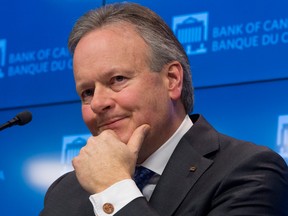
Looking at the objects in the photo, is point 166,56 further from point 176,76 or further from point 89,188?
point 89,188

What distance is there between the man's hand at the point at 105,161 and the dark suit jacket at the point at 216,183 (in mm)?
122

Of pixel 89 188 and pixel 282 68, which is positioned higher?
pixel 282 68

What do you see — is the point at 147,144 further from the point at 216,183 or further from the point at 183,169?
the point at 216,183

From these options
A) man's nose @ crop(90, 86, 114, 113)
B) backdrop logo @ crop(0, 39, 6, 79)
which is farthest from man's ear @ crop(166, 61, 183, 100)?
backdrop logo @ crop(0, 39, 6, 79)

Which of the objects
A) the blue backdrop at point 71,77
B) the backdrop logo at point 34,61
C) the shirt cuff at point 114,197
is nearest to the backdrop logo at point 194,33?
the blue backdrop at point 71,77

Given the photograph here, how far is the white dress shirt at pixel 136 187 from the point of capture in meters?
2.14

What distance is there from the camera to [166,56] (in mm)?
2566

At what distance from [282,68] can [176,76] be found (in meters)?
1.09

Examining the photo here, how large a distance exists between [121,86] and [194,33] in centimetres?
138

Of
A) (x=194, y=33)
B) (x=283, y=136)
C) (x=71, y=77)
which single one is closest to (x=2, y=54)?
(x=71, y=77)

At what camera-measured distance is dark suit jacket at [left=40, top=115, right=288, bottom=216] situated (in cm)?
219

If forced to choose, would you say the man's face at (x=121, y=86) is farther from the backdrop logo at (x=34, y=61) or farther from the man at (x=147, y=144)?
the backdrop logo at (x=34, y=61)

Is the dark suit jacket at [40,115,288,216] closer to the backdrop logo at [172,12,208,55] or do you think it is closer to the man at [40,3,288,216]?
the man at [40,3,288,216]

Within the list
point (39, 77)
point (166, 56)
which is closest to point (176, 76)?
point (166, 56)
